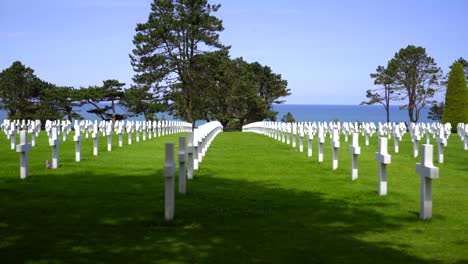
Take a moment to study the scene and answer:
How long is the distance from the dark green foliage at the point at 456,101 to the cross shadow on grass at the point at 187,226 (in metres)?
48.0

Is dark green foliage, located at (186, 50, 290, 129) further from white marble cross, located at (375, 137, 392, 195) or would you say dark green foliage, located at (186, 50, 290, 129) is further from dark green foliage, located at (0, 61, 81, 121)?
white marble cross, located at (375, 137, 392, 195)

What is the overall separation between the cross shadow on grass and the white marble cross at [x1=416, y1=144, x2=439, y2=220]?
0.39m

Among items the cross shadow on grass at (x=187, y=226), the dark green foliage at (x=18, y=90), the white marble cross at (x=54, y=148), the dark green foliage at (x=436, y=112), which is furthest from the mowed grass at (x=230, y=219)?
the dark green foliage at (x=436, y=112)

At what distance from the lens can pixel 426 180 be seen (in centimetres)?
→ 945

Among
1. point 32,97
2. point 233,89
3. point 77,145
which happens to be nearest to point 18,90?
point 32,97

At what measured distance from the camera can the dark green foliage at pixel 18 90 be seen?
2987 inches

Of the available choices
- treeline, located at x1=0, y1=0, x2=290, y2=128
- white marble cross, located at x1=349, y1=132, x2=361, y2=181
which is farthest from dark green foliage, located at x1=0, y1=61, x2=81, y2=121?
white marble cross, located at x1=349, y1=132, x2=361, y2=181

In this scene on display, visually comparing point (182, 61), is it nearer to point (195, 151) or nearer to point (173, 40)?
point (173, 40)

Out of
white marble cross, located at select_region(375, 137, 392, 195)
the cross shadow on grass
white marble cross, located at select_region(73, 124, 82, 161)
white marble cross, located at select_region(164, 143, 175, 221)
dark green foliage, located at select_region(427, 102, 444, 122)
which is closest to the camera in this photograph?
the cross shadow on grass

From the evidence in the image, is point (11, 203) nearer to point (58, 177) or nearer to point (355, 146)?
point (58, 177)

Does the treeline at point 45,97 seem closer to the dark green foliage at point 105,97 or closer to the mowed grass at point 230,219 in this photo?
the dark green foliage at point 105,97

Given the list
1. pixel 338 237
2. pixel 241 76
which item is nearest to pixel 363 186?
pixel 338 237

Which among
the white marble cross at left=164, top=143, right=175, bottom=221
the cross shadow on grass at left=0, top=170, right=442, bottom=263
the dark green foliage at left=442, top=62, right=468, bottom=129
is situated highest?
the dark green foliage at left=442, top=62, right=468, bottom=129

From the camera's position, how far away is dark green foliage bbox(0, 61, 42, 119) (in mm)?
75875
